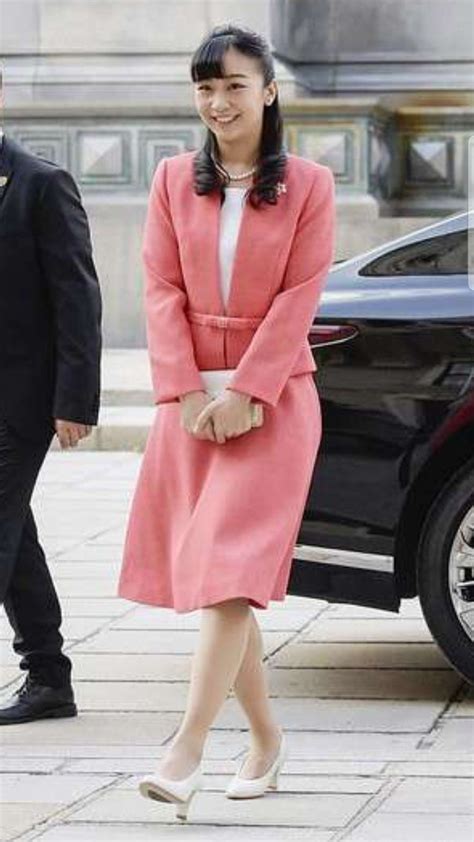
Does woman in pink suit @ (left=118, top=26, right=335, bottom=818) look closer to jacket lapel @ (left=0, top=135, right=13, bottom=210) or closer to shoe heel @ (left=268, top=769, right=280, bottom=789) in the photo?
shoe heel @ (left=268, top=769, right=280, bottom=789)

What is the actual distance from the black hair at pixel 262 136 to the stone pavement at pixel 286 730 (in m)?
1.42

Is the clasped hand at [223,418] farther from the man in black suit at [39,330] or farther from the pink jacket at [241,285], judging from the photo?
the man in black suit at [39,330]

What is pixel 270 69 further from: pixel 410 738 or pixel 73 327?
pixel 410 738

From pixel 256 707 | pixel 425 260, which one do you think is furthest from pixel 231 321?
pixel 425 260

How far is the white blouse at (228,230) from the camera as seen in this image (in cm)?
569

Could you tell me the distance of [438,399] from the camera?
278 inches

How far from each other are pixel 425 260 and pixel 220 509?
6.79 ft

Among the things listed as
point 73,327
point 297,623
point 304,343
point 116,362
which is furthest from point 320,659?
point 116,362

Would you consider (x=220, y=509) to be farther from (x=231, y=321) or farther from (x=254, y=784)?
(x=254, y=784)

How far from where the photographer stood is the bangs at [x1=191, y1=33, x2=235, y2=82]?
18.5 feet

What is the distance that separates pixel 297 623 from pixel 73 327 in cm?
232

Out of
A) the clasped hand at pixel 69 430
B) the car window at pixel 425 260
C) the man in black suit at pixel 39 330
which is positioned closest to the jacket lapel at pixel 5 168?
the man in black suit at pixel 39 330

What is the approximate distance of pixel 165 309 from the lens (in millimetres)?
5715

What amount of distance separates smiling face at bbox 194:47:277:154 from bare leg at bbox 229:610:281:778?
1.12 metres
